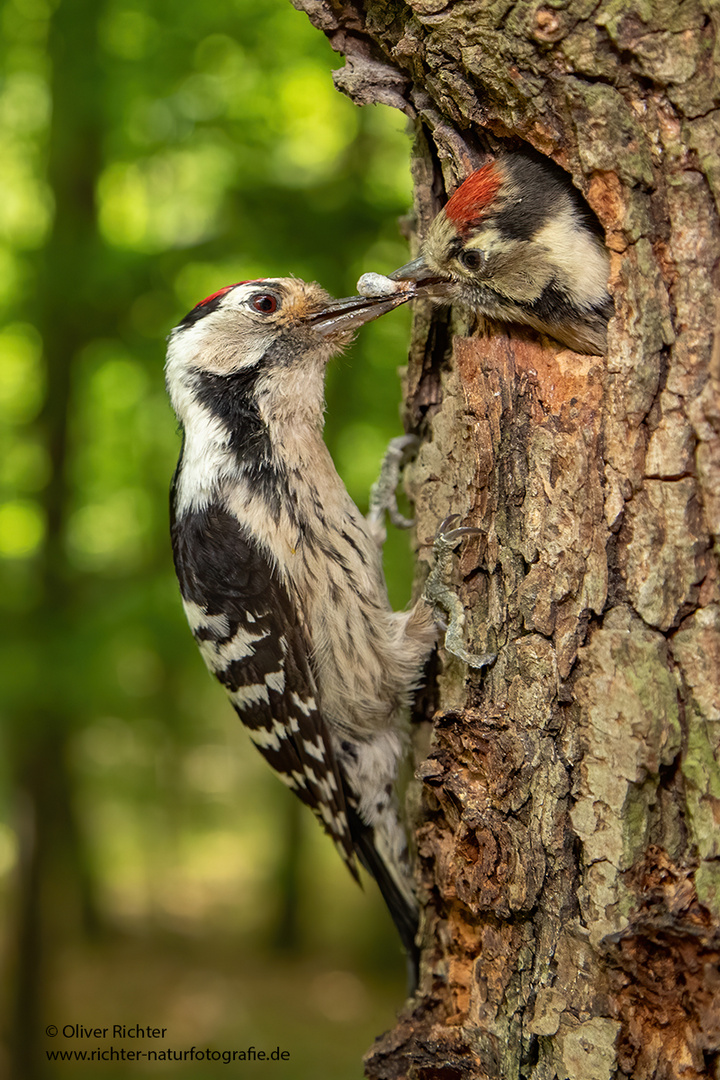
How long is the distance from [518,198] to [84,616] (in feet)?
12.1

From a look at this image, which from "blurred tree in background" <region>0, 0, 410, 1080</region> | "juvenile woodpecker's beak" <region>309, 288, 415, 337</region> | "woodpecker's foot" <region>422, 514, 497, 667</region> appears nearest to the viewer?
"woodpecker's foot" <region>422, 514, 497, 667</region>

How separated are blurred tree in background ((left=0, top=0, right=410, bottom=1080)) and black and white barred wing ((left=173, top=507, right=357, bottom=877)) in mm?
1026

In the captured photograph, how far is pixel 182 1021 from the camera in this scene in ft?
24.6

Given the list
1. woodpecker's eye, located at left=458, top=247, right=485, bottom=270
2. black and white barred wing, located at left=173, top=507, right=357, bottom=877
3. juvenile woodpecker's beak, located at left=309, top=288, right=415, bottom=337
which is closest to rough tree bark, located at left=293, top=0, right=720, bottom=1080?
woodpecker's eye, located at left=458, top=247, right=485, bottom=270

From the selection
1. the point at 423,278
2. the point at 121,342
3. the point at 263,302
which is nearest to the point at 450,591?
the point at 423,278

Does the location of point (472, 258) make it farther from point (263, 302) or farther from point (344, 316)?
point (263, 302)

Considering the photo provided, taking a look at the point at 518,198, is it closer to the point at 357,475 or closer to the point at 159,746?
the point at 357,475

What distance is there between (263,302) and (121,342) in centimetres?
242

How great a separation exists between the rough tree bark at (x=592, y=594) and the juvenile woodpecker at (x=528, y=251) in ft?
0.25

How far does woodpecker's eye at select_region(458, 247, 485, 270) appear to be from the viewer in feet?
7.31

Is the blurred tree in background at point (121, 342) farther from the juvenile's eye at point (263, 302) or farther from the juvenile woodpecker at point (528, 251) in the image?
the juvenile woodpecker at point (528, 251)

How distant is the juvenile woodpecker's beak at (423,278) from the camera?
92.1 inches

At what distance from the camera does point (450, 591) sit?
2.37 meters

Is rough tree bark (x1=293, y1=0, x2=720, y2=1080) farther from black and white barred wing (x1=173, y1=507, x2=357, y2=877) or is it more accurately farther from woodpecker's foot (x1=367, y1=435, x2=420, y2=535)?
woodpecker's foot (x1=367, y1=435, x2=420, y2=535)
